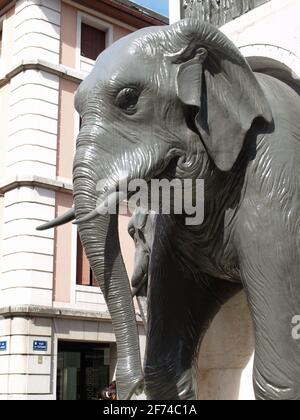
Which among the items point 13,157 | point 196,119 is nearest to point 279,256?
point 196,119

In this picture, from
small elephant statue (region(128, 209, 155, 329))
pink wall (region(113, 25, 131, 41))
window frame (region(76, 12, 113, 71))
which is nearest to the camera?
small elephant statue (region(128, 209, 155, 329))

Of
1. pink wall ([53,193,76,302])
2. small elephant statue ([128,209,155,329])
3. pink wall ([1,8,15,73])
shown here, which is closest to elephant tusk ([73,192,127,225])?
small elephant statue ([128,209,155,329])

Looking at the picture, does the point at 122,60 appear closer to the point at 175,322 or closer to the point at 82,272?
the point at 175,322

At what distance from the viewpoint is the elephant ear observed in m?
1.73

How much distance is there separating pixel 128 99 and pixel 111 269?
0.46 m

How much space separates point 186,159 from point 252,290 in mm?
399

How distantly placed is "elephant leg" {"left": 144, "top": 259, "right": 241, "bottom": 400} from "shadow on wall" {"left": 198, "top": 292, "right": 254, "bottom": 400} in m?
0.19

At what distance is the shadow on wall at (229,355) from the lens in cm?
233

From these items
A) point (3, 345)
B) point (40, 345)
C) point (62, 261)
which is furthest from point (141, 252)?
point (62, 261)

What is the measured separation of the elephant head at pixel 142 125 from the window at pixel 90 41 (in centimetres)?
1041

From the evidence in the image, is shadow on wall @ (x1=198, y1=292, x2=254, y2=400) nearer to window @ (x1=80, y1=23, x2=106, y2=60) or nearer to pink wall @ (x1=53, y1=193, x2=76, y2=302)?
pink wall @ (x1=53, y1=193, x2=76, y2=302)

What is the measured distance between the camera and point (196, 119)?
5.68 feet

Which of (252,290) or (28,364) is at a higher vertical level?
(28,364)
